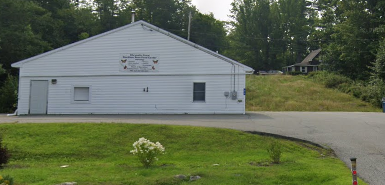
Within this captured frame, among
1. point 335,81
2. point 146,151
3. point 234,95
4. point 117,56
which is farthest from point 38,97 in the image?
point 335,81

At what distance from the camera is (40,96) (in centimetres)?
2300

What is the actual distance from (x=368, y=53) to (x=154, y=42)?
28707 mm

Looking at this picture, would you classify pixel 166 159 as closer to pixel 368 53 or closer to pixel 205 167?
pixel 205 167

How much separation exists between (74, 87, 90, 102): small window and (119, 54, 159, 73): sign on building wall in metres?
2.49

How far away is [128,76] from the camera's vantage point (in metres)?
22.7

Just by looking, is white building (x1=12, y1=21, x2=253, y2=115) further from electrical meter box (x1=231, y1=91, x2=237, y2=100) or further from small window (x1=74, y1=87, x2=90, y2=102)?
electrical meter box (x1=231, y1=91, x2=237, y2=100)

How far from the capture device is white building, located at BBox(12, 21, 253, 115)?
72.9 ft

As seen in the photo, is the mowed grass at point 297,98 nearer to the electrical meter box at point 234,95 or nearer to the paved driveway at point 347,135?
the electrical meter box at point 234,95

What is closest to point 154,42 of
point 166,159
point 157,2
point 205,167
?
point 166,159

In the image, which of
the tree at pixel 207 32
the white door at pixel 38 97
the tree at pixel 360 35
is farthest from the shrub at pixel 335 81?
the tree at pixel 207 32

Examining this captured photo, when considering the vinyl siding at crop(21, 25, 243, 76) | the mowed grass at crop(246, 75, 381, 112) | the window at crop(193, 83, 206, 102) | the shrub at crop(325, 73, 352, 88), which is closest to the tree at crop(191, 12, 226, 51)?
the mowed grass at crop(246, 75, 381, 112)

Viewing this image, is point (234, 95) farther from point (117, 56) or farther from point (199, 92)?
point (117, 56)

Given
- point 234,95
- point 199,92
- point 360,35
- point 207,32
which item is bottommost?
point 234,95

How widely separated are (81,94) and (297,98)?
18748mm
